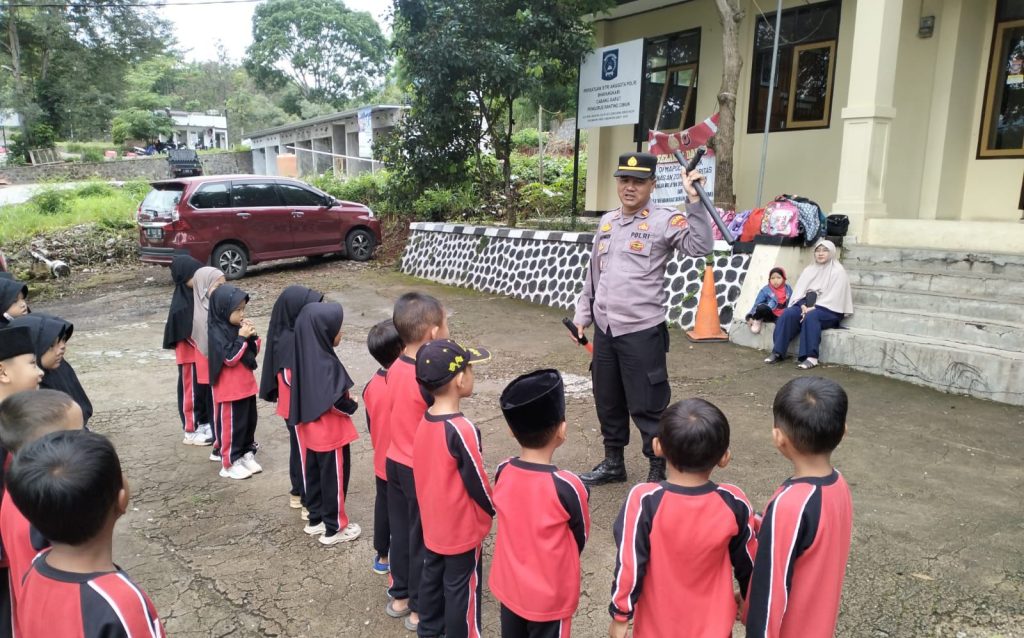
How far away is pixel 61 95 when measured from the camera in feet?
96.0

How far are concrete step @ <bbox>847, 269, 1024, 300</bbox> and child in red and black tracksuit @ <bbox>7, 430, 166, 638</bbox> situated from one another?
7.09m

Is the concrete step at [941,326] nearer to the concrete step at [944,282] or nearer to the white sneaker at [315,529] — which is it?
the concrete step at [944,282]

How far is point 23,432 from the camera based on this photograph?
1878 mm

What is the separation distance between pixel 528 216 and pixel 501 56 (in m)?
4.43

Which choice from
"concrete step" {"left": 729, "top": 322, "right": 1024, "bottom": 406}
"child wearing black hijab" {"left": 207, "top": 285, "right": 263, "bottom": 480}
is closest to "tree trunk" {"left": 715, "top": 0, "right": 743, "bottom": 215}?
"concrete step" {"left": 729, "top": 322, "right": 1024, "bottom": 406}

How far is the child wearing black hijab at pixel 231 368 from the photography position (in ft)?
12.7

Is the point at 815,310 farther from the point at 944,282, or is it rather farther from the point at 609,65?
the point at 609,65

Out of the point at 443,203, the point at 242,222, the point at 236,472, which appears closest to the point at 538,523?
the point at 236,472

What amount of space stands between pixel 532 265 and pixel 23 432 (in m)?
8.16

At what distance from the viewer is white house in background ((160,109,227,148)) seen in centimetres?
4600

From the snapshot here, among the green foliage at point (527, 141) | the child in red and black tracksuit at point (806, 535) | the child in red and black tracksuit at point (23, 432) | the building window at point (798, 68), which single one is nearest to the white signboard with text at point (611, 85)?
the building window at point (798, 68)

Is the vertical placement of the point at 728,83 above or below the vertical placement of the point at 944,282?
above

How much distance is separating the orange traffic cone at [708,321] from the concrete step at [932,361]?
0.90 metres

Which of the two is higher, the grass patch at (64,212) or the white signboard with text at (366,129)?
the white signboard with text at (366,129)
